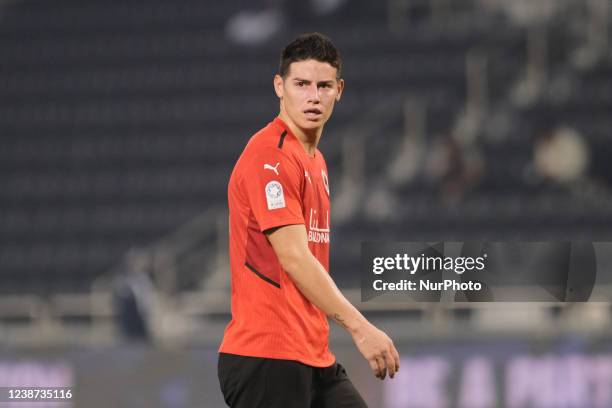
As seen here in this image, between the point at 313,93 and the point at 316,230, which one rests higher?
the point at 313,93

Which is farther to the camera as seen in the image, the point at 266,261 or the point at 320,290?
the point at 266,261

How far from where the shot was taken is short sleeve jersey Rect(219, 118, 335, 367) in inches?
132

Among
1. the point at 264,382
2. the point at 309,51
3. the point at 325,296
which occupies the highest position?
the point at 309,51

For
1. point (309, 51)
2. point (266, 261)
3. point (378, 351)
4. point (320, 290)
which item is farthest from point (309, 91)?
point (378, 351)

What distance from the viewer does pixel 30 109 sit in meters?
15.3

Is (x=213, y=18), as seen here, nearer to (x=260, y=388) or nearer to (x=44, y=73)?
(x=44, y=73)

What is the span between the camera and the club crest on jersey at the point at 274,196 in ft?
10.9

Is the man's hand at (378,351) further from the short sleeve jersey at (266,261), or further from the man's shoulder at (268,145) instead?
the man's shoulder at (268,145)

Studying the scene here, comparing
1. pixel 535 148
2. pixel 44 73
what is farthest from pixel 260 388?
pixel 44 73

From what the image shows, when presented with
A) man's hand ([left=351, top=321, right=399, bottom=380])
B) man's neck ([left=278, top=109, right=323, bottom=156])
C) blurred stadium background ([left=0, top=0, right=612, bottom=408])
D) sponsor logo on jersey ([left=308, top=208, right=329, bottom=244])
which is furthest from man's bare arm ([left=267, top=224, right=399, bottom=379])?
blurred stadium background ([left=0, top=0, right=612, bottom=408])

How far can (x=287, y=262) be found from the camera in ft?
10.8

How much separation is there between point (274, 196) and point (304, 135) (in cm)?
32

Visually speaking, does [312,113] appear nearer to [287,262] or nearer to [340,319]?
[287,262]

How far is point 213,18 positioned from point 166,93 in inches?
63.0
